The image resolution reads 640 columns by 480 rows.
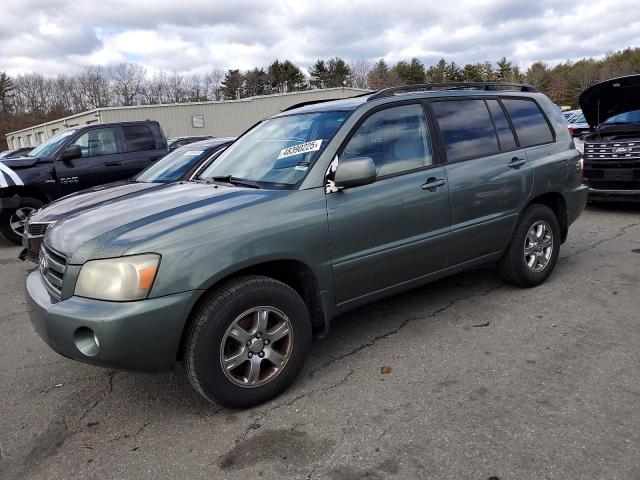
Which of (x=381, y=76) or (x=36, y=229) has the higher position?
(x=381, y=76)

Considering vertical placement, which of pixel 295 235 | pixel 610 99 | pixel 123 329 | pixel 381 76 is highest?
pixel 381 76

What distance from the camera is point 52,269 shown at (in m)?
2.99

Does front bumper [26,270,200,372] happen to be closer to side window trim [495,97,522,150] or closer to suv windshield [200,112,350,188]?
suv windshield [200,112,350,188]

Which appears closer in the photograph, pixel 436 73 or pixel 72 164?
pixel 72 164

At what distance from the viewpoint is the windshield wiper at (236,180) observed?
11.4 ft

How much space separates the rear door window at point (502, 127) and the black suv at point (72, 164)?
6.40 metres

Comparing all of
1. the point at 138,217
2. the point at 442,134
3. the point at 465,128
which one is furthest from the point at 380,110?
the point at 138,217

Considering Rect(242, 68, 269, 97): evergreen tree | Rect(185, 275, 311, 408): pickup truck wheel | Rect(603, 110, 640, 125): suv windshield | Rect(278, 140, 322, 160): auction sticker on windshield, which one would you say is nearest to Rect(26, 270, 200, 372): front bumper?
Rect(185, 275, 311, 408): pickup truck wheel

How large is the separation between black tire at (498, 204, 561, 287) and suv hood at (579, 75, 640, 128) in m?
3.77

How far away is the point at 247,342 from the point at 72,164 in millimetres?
6677

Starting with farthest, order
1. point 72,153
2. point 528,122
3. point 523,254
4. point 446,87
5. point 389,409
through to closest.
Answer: point 72,153 → point 528,122 → point 523,254 → point 446,87 → point 389,409

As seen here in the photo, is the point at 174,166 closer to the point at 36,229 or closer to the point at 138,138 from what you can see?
the point at 36,229

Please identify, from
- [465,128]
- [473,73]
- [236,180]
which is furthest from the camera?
[473,73]

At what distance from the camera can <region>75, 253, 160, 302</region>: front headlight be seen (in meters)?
2.56
